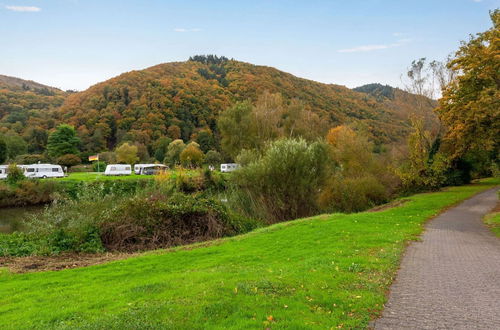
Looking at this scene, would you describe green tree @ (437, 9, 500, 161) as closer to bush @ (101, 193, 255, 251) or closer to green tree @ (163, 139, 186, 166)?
bush @ (101, 193, 255, 251)

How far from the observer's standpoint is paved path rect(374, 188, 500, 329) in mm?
5438

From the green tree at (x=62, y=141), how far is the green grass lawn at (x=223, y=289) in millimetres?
66396

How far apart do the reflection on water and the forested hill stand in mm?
44006

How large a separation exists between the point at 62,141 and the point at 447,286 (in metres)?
74.4

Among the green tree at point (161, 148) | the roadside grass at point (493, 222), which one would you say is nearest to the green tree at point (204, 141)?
the green tree at point (161, 148)

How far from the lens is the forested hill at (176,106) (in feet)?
267

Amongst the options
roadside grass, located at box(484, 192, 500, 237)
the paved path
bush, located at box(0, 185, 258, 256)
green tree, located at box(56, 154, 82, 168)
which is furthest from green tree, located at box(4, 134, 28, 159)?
the paved path

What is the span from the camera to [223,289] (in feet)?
21.3

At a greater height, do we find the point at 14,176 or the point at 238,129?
the point at 238,129

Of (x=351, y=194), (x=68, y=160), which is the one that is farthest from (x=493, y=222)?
(x=68, y=160)

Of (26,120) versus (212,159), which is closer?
(212,159)

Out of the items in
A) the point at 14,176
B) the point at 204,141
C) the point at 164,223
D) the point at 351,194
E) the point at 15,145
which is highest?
the point at 15,145

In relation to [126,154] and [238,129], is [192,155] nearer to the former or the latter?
[126,154]

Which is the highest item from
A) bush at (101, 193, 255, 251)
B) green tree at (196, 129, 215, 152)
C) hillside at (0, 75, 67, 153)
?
hillside at (0, 75, 67, 153)
